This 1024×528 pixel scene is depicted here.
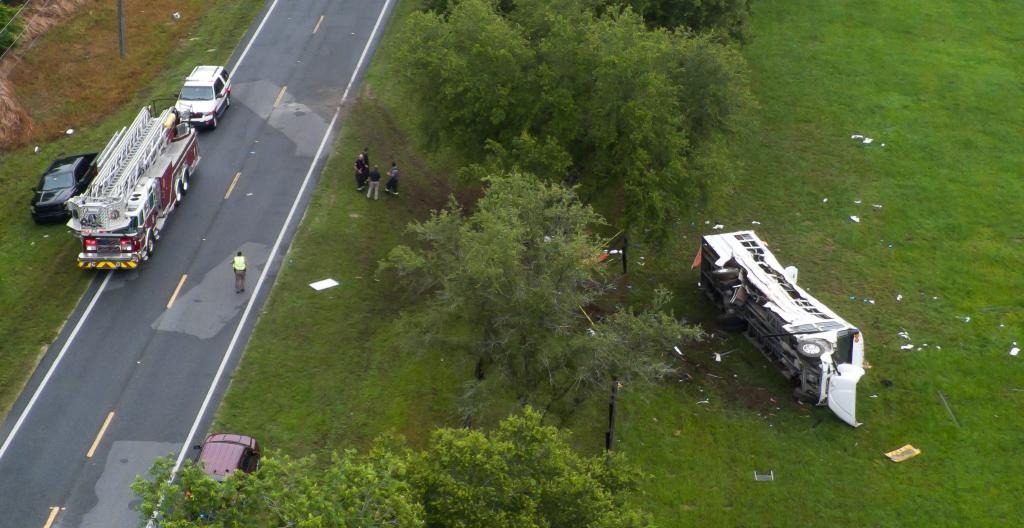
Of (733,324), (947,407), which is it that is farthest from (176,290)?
(947,407)

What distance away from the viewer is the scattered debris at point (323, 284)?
38.0 metres

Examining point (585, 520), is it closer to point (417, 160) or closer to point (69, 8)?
point (417, 160)

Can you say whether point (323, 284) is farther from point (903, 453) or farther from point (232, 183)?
point (903, 453)

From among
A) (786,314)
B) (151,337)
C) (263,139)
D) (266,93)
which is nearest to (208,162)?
(263,139)

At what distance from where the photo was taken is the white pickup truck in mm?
33500

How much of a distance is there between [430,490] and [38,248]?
22.8 metres

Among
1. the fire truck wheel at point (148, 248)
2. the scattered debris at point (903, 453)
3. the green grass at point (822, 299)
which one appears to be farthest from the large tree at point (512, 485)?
the fire truck wheel at point (148, 248)

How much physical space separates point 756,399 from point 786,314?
277 cm

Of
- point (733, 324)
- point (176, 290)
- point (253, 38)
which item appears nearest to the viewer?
point (176, 290)

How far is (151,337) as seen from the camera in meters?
35.2

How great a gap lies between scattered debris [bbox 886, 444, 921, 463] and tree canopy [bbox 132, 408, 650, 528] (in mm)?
11301

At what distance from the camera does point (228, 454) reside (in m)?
28.7

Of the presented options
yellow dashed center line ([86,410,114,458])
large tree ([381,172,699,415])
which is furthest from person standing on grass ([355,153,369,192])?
yellow dashed center line ([86,410,114,458])

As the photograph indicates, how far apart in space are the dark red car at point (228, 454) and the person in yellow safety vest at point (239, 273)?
27.5 ft
